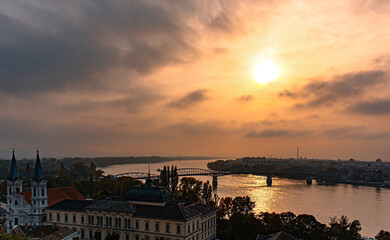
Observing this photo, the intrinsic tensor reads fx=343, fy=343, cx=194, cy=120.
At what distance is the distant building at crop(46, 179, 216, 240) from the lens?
1619 inches

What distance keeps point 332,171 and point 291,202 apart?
120 metres

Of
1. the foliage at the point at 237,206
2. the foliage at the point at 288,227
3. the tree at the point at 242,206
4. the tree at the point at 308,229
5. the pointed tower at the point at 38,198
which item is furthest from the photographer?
the tree at the point at 242,206

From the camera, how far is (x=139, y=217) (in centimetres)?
4291

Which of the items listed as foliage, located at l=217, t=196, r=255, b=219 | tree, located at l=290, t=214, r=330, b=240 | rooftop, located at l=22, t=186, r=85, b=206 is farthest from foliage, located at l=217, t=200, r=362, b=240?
rooftop, located at l=22, t=186, r=85, b=206

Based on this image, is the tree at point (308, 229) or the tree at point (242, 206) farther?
the tree at point (242, 206)

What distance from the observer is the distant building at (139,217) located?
41.1m

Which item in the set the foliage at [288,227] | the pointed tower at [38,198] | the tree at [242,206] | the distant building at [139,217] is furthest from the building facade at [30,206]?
the tree at [242,206]

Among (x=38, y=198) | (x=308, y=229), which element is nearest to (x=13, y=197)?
(x=38, y=198)

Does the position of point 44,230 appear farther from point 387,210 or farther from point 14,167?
point 387,210

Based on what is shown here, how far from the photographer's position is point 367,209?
3027 inches

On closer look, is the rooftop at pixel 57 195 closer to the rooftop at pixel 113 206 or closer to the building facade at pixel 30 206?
the building facade at pixel 30 206

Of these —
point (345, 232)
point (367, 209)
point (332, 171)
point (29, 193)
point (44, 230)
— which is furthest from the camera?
point (332, 171)

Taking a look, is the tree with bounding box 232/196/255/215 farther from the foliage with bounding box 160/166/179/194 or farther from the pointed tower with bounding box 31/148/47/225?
the pointed tower with bounding box 31/148/47/225

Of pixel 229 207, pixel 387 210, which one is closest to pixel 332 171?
pixel 387 210
